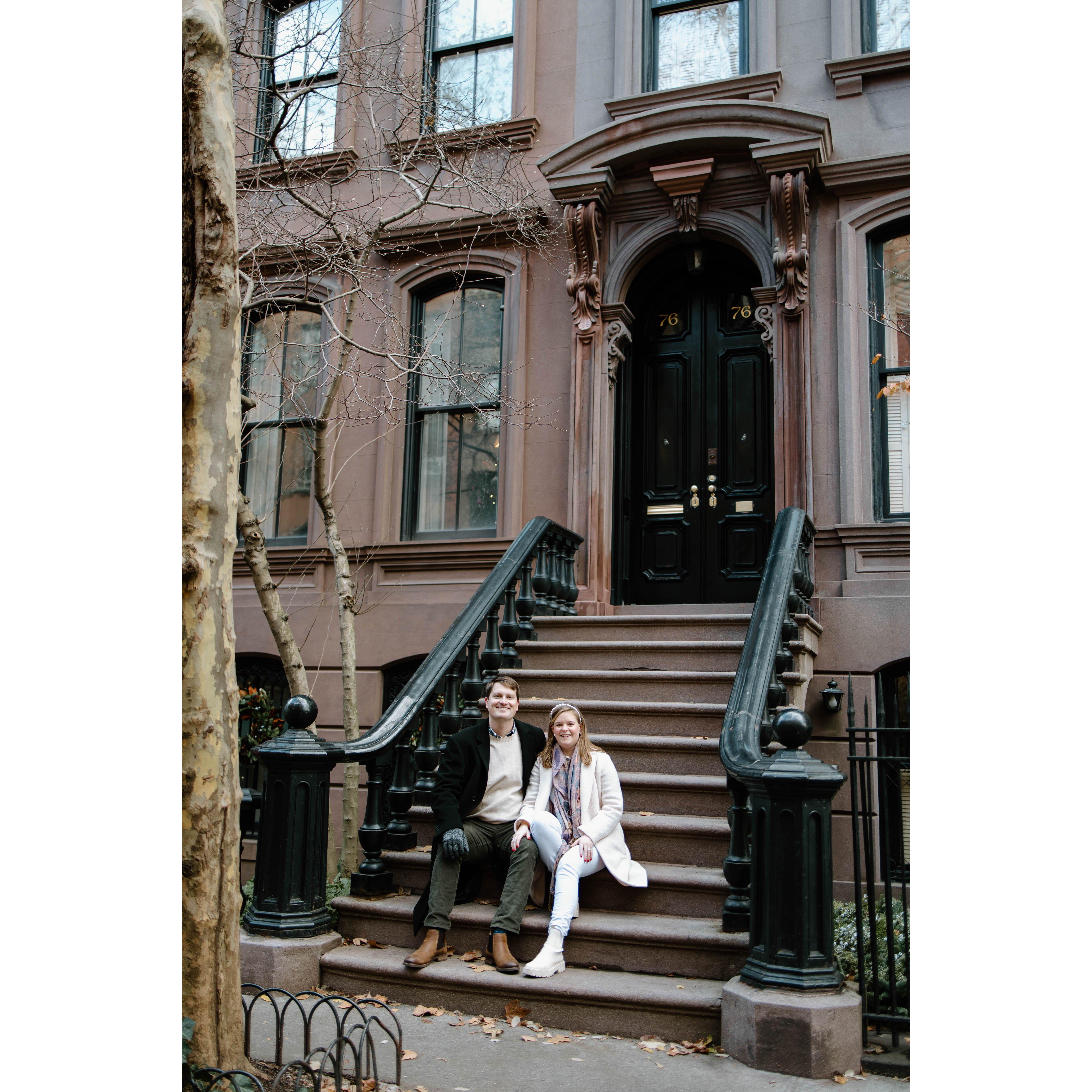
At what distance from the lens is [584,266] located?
9586 millimetres

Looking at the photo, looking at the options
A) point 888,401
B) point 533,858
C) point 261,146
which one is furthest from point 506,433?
point 533,858

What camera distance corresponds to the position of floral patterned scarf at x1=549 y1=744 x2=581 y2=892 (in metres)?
5.45

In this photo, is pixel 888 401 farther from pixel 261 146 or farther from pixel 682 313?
pixel 261 146

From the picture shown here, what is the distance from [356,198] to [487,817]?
743 centimetres

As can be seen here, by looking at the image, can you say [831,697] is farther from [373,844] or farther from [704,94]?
[704,94]

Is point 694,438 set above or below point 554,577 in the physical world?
above

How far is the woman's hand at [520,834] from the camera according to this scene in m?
5.39

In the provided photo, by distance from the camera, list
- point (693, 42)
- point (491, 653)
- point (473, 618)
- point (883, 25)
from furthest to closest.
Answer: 1. point (693, 42)
2. point (883, 25)
3. point (491, 653)
4. point (473, 618)

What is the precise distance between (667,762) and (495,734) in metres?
1.27

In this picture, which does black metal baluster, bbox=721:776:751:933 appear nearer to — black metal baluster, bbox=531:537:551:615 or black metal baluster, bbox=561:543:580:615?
black metal baluster, bbox=531:537:551:615

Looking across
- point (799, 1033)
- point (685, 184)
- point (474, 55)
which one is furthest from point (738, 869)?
point (474, 55)

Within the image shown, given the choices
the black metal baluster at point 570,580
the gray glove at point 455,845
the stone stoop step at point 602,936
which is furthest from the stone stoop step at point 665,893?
the black metal baluster at point 570,580

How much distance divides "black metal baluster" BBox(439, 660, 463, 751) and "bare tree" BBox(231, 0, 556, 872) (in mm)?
1856

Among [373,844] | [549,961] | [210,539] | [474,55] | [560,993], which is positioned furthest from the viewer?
[474,55]
